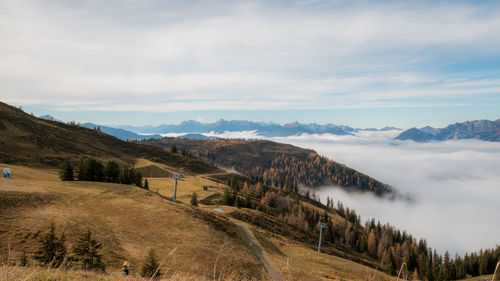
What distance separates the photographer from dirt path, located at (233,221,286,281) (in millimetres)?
44419

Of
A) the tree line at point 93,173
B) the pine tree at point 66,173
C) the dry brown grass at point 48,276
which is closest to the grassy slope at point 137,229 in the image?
the pine tree at point 66,173

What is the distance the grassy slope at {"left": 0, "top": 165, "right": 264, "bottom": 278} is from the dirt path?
6.86ft

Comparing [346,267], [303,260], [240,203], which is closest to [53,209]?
[303,260]

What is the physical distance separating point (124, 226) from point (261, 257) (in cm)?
2720

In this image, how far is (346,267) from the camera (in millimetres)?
61844

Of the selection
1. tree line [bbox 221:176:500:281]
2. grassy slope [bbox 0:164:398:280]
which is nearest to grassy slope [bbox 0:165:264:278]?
grassy slope [bbox 0:164:398:280]

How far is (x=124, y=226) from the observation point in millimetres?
43438

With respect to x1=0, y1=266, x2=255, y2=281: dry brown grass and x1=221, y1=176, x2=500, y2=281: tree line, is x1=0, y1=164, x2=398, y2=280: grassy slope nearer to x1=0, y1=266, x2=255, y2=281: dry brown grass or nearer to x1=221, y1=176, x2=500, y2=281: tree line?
x1=0, y1=266, x2=255, y2=281: dry brown grass

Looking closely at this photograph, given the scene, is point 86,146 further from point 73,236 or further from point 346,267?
point 346,267

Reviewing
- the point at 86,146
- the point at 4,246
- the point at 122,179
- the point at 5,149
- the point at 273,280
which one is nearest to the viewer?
the point at 4,246

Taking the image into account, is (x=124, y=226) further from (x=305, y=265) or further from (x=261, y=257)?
(x=305, y=265)

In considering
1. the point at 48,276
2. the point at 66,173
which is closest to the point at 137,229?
the point at 48,276

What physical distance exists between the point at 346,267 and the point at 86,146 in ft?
→ 639

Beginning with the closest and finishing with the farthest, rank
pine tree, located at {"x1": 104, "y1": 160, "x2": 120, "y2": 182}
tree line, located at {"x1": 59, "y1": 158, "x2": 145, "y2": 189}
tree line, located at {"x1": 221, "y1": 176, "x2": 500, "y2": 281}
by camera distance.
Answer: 1. tree line, located at {"x1": 59, "y1": 158, "x2": 145, "y2": 189}
2. pine tree, located at {"x1": 104, "y1": 160, "x2": 120, "y2": 182}
3. tree line, located at {"x1": 221, "y1": 176, "x2": 500, "y2": 281}
